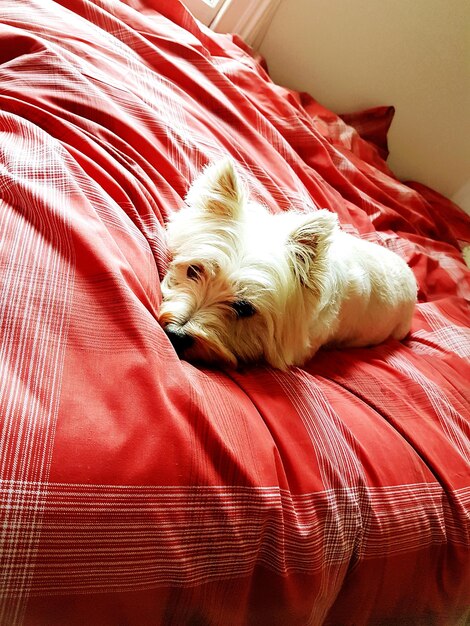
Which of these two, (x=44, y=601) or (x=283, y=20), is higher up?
(x=283, y=20)

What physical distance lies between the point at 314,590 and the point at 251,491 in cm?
29

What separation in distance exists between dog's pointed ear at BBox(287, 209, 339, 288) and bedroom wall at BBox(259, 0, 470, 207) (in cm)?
207

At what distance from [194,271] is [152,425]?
538 millimetres

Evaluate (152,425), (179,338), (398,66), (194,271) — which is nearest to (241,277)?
(194,271)

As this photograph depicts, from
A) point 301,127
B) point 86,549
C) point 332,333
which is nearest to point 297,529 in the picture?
point 86,549

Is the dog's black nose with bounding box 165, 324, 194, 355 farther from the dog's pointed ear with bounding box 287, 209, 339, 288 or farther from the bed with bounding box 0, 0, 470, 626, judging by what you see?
the dog's pointed ear with bounding box 287, 209, 339, 288

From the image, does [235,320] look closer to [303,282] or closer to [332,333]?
[303,282]

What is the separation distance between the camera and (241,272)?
3.63 feet

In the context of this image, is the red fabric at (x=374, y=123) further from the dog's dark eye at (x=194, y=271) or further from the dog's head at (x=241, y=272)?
the dog's dark eye at (x=194, y=271)

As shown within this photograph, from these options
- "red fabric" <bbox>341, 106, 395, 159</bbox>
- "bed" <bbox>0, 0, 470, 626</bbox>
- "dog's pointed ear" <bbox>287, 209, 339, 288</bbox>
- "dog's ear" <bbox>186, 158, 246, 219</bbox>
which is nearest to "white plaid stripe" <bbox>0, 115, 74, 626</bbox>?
"bed" <bbox>0, 0, 470, 626</bbox>

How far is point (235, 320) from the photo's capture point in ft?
3.71

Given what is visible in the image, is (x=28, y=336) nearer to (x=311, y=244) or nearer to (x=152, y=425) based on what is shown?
(x=152, y=425)

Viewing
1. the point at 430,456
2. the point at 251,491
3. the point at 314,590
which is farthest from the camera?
the point at 430,456

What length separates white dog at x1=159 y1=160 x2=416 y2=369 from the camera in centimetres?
107
